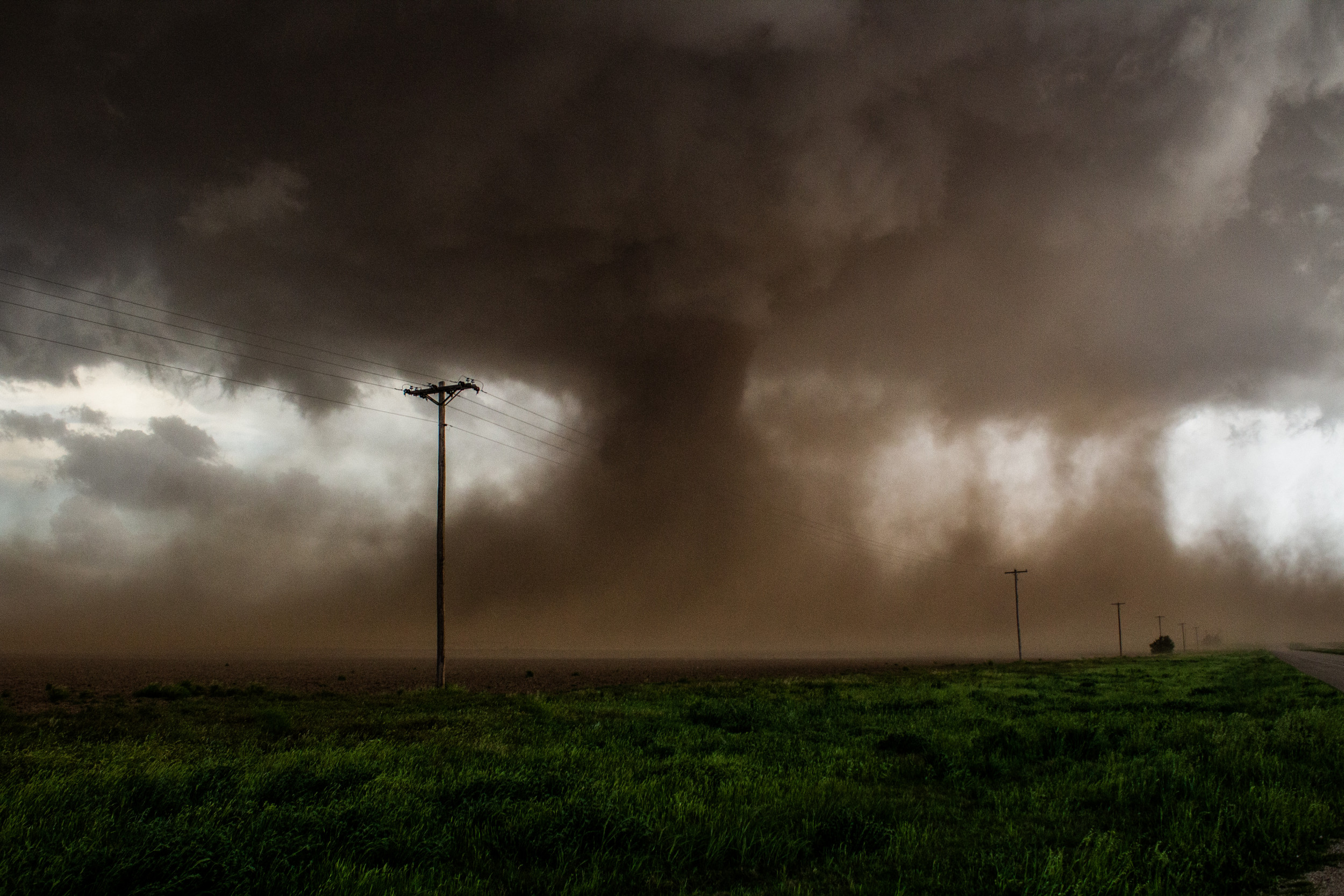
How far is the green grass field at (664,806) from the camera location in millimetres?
6496

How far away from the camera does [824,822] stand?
839 cm

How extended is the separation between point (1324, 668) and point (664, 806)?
6530 cm

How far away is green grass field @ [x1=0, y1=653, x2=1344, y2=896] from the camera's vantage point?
21.3 feet

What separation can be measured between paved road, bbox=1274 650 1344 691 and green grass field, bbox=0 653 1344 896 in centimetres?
2508

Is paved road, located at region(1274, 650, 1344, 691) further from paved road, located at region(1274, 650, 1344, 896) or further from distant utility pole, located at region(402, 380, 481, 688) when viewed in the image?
distant utility pole, located at region(402, 380, 481, 688)

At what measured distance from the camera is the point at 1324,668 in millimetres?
51656

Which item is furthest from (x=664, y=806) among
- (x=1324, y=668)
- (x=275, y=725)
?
(x=1324, y=668)

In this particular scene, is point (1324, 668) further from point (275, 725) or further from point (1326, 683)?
point (275, 725)

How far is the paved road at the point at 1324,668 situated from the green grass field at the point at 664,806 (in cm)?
2508

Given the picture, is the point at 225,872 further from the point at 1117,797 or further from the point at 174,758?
the point at 1117,797

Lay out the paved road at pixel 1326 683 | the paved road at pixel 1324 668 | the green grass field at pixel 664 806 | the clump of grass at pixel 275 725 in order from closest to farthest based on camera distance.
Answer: the paved road at pixel 1326 683 → the green grass field at pixel 664 806 → the clump of grass at pixel 275 725 → the paved road at pixel 1324 668

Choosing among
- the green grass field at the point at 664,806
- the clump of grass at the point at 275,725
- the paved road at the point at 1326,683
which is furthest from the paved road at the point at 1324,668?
the clump of grass at the point at 275,725

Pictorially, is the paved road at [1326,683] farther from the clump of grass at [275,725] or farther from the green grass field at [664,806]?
the clump of grass at [275,725]

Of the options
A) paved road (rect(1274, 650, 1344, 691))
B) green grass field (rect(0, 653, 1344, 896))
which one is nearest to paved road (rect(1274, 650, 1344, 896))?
paved road (rect(1274, 650, 1344, 691))
